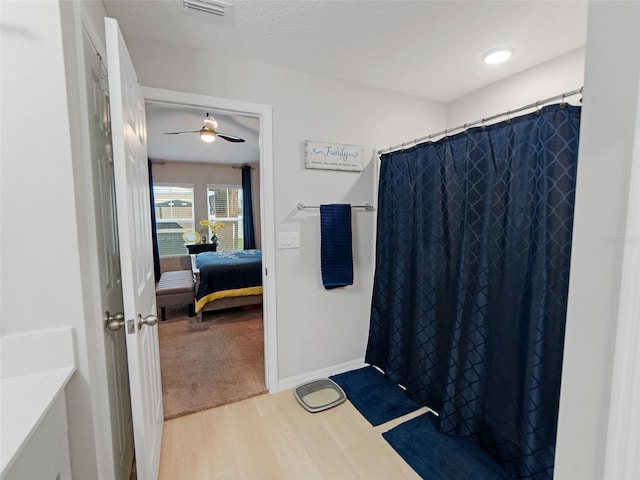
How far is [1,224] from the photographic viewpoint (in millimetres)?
818

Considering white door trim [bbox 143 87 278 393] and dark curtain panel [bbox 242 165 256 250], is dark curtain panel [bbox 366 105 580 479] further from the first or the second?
dark curtain panel [bbox 242 165 256 250]

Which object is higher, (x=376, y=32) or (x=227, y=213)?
(x=376, y=32)

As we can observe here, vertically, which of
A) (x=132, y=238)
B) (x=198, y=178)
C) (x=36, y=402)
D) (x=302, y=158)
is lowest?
(x=36, y=402)

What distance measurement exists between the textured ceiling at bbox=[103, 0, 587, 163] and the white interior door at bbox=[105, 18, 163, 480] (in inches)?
19.8

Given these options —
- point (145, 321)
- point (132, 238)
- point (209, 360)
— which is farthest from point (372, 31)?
point (209, 360)

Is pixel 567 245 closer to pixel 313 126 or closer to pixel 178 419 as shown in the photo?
pixel 313 126

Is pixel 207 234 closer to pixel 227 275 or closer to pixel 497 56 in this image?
pixel 227 275

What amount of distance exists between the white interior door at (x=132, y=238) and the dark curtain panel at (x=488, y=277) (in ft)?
5.25

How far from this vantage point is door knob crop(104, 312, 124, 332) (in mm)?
1129

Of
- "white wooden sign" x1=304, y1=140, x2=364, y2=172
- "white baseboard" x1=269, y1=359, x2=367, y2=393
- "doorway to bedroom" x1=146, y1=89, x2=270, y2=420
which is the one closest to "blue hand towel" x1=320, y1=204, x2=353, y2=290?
"white wooden sign" x1=304, y1=140, x2=364, y2=172

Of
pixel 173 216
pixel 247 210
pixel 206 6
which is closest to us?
pixel 206 6

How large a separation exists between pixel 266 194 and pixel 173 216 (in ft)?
15.3

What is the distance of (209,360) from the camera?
8.63ft

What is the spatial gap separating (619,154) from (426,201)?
4.55 ft
